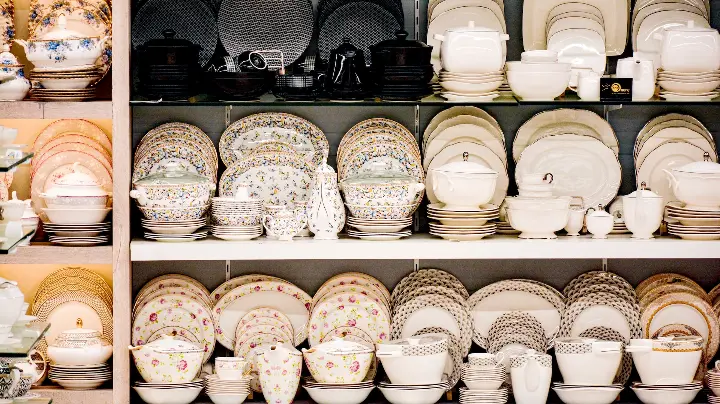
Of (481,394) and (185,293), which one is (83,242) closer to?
(185,293)

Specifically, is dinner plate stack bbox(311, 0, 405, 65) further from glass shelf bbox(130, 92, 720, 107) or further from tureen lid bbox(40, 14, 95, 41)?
tureen lid bbox(40, 14, 95, 41)

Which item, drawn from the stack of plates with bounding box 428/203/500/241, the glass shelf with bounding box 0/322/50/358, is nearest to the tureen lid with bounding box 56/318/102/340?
the glass shelf with bounding box 0/322/50/358

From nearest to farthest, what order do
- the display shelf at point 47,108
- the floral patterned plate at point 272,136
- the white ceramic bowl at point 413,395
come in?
the display shelf at point 47,108 → the white ceramic bowl at point 413,395 → the floral patterned plate at point 272,136

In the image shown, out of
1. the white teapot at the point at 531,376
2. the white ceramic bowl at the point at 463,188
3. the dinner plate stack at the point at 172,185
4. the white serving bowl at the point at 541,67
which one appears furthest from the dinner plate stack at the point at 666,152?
the dinner plate stack at the point at 172,185

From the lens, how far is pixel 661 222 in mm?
3562

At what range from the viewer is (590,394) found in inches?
134

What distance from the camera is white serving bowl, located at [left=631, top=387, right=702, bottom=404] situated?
3.40 meters

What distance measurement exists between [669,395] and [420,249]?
1055 millimetres

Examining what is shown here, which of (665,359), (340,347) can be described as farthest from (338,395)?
(665,359)

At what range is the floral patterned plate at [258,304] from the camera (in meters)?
3.60

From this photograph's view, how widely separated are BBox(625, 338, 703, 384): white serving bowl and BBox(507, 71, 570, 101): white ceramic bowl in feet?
3.11

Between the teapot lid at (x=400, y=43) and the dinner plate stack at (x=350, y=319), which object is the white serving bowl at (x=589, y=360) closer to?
the dinner plate stack at (x=350, y=319)

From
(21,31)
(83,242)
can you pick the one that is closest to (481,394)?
(83,242)

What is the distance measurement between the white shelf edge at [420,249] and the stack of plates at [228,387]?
44 cm
